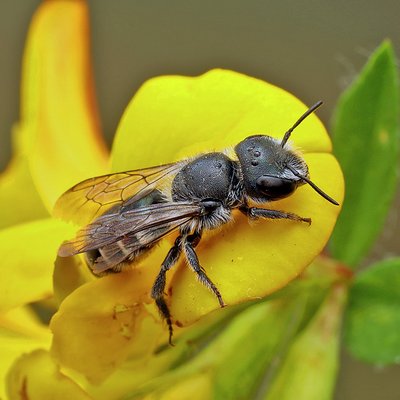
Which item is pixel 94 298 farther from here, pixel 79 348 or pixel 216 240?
pixel 216 240

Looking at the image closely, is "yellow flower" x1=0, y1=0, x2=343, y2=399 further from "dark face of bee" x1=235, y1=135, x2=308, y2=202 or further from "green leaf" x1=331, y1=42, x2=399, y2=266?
"green leaf" x1=331, y1=42, x2=399, y2=266

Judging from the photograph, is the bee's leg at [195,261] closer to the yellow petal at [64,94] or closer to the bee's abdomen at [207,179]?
the bee's abdomen at [207,179]

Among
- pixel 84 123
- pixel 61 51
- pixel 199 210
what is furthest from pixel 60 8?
pixel 199 210

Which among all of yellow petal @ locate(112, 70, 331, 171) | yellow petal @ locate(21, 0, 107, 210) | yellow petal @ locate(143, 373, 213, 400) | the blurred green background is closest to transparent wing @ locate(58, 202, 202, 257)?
yellow petal @ locate(112, 70, 331, 171)

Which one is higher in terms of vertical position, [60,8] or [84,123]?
[60,8]

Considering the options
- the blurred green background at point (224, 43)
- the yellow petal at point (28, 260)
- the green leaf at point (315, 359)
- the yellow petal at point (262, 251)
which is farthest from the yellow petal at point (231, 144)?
the blurred green background at point (224, 43)

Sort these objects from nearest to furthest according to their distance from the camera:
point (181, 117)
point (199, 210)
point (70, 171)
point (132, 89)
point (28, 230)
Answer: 1. point (199, 210)
2. point (181, 117)
3. point (28, 230)
4. point (70, 171)
5. point (132, 89)
